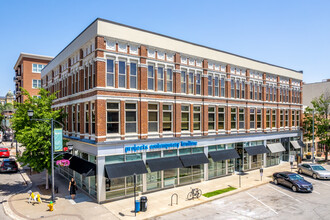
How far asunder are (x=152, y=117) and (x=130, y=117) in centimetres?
226

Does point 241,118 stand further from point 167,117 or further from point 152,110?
point 152,110

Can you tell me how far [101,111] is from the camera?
1872 centimetres

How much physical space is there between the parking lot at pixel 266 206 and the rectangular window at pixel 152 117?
7668 mm

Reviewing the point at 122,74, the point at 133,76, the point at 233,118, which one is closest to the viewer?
the point at 122,74

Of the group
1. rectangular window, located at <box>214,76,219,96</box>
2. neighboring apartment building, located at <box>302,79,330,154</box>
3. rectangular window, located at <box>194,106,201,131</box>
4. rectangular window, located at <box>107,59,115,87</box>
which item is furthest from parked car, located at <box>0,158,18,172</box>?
neighboring apartment building, located at <box>302,79,330,154</box>

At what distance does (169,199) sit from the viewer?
1911 centimetres

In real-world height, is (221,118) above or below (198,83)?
below

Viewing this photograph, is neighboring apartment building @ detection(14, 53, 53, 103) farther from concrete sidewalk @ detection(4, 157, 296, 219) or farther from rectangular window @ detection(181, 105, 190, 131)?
rectangular window @ detection(181, 105, 190, 131)

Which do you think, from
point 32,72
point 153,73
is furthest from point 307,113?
point 32,72

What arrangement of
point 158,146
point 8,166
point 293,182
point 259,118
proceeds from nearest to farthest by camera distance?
point 158,146 < point 293,182 < point 8,166 < point 259,118

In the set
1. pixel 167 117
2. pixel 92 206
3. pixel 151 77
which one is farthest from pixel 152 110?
pixel 92 206

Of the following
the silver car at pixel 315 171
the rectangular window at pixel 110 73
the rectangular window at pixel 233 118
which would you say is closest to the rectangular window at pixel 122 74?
the rectangular window at pixel 110 73

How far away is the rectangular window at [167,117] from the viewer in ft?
74.0

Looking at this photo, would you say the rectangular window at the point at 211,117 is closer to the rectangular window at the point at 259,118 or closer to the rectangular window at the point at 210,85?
the rectangular window at the point at 210,85
